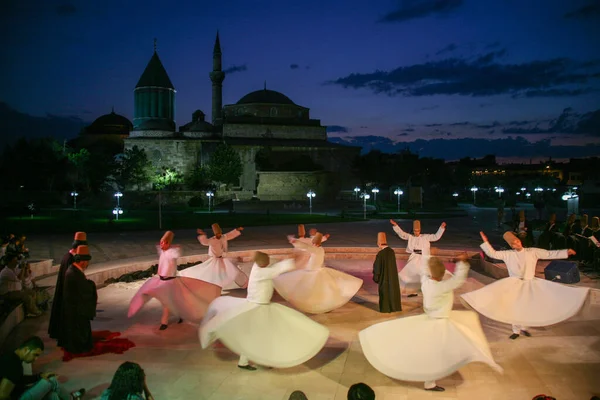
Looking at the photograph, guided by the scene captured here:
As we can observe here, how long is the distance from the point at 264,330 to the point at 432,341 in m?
2.09

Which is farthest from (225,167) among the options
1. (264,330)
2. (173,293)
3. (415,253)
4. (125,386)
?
(125,386)

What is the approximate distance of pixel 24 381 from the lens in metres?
4.79

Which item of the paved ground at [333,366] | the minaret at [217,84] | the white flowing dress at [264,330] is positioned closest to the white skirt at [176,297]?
the paved ground at [333,366]

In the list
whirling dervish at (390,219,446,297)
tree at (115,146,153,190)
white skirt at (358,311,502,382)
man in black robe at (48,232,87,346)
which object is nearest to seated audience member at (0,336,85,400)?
man in black robe at (48,232,87,346)

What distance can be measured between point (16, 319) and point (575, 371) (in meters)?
8.96

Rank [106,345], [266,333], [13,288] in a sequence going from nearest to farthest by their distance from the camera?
[266,333]
[106,345]
[13,288]

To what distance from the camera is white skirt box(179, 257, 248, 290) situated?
443 inches

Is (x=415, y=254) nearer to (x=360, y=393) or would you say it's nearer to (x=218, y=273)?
(x=218, y=273)

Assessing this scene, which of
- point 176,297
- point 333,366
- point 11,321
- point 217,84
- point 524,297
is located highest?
point 217,84

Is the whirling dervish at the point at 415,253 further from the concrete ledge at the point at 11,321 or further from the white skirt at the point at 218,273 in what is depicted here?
the concrete ledge at the point at 11,321

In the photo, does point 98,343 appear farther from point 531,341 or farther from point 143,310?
point 531,341

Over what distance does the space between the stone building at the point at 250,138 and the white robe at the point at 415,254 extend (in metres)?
54.6

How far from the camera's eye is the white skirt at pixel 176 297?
27.8 ft

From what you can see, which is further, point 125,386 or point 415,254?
point 415,254
